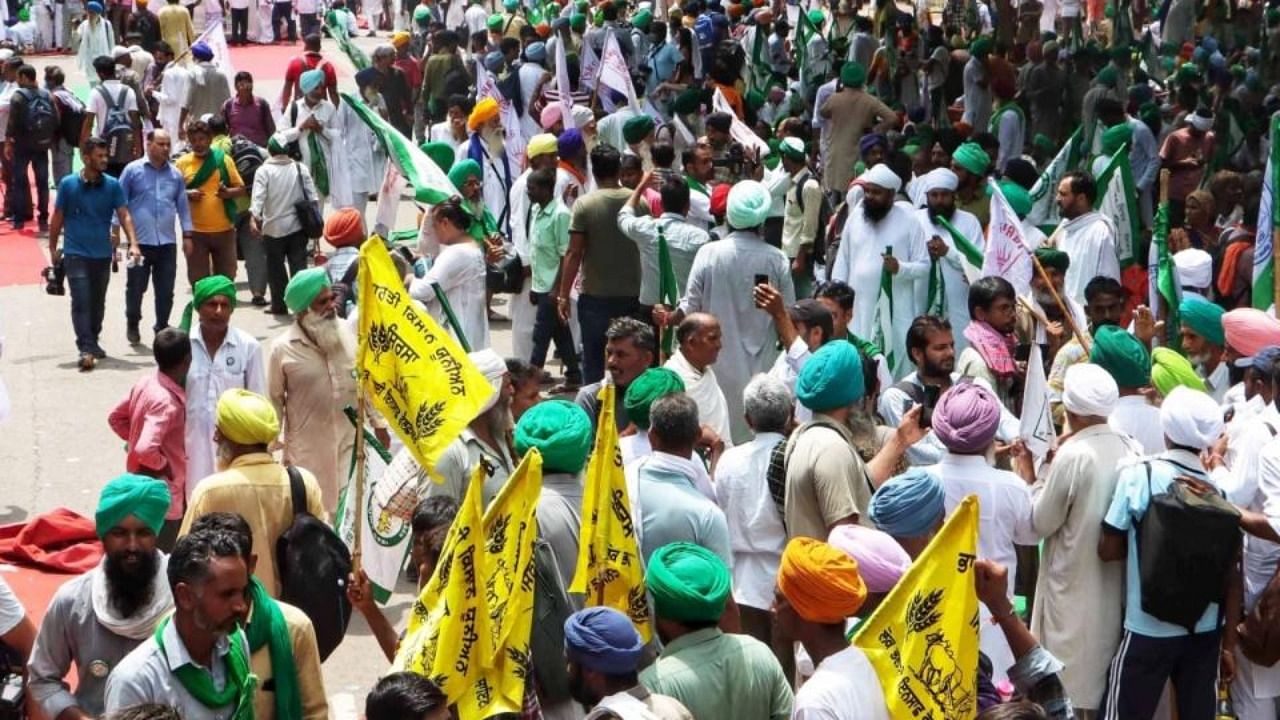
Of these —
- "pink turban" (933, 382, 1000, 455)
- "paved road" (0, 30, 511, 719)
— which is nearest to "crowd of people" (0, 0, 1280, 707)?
"pink turban" (933, 382, 1000, 455)

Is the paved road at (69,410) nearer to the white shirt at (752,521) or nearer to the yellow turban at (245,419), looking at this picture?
the yellow turban at (245,419)

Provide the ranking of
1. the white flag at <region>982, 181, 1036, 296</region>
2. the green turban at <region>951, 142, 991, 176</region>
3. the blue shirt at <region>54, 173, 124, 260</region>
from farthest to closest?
the blue shirt at <region>54, 173, 124, 260</region> → the green turban at <region>951, 142, 991, 176</region> → the white flag at <region>982, 181, 1036, 296</region>

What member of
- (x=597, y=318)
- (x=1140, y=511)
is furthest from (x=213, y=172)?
(x=1140, y=511)

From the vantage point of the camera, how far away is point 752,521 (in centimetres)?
716

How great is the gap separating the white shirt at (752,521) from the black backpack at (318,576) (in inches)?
57.0

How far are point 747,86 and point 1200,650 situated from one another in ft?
54.4

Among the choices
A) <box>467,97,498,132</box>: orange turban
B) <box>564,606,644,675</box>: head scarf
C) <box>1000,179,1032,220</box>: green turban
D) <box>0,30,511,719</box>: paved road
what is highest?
<box>564,606,644,675</box>: head scarf

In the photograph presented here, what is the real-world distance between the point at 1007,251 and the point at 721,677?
489 centimetres

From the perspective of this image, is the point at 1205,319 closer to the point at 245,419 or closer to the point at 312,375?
the point at 312,375

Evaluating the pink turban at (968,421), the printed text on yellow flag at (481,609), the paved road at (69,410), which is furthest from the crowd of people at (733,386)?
the paved road at (69,410)

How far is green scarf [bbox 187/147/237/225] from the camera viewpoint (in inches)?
567

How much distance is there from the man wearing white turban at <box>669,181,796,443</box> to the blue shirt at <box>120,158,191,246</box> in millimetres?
5225

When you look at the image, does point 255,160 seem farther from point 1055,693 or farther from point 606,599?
point 1055,693

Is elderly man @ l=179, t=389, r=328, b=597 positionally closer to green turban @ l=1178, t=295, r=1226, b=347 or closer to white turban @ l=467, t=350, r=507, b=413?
white turban @ l=467, t=350, r=507, b=413
